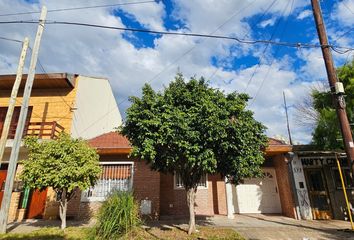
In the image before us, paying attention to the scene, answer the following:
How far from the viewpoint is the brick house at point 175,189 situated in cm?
1103

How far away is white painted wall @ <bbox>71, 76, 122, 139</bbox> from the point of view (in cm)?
1377

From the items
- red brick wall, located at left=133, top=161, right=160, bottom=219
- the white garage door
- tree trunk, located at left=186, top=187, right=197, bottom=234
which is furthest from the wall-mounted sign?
red brick wall, located at left=133, top=161, right=160, bottom=219

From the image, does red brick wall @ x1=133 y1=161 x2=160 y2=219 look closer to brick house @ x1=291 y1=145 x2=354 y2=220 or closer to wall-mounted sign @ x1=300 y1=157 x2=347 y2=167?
brick house @ x1=291 y1=145 x2=354 y2=220

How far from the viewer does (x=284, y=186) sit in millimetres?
11828

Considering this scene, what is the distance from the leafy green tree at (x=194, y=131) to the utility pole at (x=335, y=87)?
2.26 meters

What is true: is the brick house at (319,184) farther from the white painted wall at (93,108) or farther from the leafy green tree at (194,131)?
the white painted wall at (93,108)

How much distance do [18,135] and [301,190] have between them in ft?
39.7

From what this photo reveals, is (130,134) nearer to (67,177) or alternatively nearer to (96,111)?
(67,177)

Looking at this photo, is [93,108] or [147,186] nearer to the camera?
[147,186]

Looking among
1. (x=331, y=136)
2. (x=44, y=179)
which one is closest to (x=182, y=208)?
(x=44, y=179)

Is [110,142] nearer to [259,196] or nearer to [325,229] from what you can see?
[259,196]

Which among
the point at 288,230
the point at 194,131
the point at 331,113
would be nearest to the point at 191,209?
the point at 194,131

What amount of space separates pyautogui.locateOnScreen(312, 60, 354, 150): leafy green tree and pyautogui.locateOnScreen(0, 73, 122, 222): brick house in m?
12.2

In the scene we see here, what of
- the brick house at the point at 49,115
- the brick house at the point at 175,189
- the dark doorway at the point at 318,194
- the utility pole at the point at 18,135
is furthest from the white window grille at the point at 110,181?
the dark doorway at the point at 318,194
